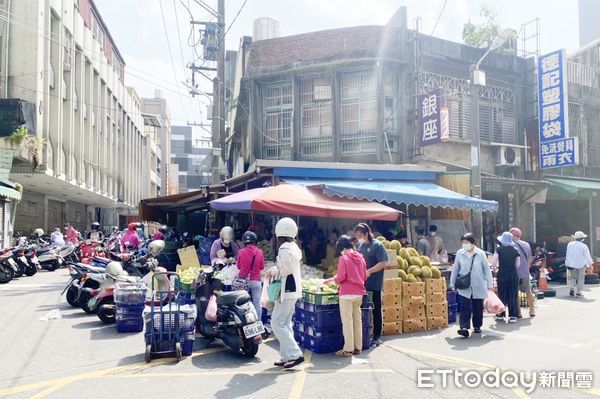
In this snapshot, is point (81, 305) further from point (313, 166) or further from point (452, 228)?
point (452, 228)

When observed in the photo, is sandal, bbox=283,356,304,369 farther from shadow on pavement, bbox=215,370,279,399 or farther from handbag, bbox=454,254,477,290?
handbag, bbox=454,254,477,290

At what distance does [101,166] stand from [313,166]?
22904mm

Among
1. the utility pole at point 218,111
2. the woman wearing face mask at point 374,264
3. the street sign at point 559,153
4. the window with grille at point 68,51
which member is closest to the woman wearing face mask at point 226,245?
the woman wearing face mask at point 374,264

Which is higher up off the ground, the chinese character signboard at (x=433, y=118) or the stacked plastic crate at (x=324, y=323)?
the chinese character signboard at (x=433, y=118)

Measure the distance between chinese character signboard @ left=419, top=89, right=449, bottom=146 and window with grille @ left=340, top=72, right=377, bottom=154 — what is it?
166 centimetres

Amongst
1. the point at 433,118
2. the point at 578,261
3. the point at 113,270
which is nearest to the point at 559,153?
the point at 433,118

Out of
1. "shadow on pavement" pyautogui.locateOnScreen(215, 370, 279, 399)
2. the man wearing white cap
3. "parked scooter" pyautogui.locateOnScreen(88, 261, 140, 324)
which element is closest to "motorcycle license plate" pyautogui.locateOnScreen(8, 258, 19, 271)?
"parked scooter" pyautogui.locateOnScreen(88, 261, 140, 324)

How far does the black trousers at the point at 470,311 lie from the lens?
310 inches

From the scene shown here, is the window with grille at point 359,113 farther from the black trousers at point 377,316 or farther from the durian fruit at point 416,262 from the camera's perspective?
the black trousers at point 377,316

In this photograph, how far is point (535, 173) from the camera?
18672 millimetres

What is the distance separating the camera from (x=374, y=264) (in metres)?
7.23

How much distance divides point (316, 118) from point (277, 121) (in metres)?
1.52

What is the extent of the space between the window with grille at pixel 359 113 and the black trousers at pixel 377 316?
9.99m

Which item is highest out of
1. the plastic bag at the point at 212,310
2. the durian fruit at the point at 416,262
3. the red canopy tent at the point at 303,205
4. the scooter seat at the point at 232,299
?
the red canopy tent at the point at 303,205
